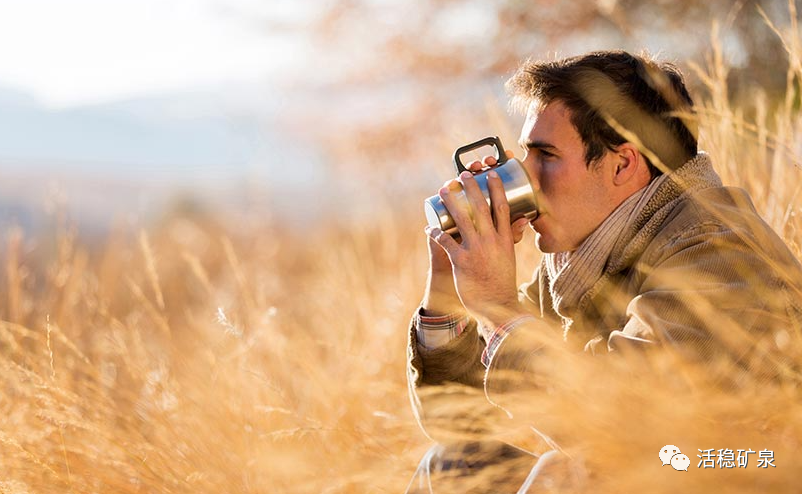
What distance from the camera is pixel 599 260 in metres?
1.67

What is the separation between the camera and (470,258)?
5.18 ft

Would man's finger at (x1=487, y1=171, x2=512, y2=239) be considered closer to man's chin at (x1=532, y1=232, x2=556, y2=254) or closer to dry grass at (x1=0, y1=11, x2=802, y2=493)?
man's chin at (x1=532, y1=232, x2=556, y2=254)

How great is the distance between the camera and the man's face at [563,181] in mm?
1693

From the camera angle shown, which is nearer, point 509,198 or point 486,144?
point 509,198

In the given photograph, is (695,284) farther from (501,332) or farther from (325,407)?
(325,407)

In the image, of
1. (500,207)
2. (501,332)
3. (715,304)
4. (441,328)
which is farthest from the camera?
(441,328)

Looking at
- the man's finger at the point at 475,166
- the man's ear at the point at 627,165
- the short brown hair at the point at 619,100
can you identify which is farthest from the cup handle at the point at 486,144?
the man's ear at the point at 627,165

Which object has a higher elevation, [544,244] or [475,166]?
[475,166]

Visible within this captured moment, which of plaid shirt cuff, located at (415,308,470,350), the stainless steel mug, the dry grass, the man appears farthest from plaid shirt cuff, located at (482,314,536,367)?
plaid shirt cuff, located at (415,308,470,350)

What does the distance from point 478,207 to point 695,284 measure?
1.47ft

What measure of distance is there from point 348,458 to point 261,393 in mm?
594

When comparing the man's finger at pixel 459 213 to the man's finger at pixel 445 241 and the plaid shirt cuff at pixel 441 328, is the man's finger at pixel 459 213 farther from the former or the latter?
the plaid shirt cuff at pixel 441 328

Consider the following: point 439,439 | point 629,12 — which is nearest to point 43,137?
point 629,12

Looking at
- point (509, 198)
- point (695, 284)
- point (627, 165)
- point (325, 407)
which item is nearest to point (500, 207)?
point (509, 198)
